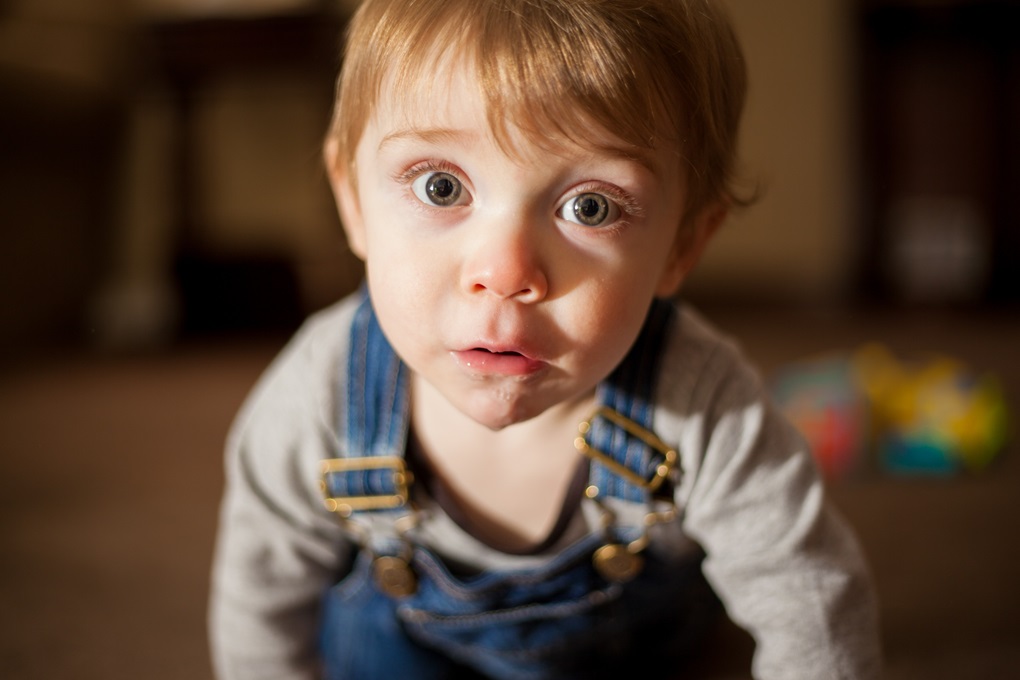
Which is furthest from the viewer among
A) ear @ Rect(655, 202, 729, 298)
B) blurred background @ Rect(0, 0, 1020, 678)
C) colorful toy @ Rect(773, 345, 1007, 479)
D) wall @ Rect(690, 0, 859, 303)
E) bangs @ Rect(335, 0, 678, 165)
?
wall @ Rect(690, 0, 859, 303)

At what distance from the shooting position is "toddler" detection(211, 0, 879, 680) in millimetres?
476

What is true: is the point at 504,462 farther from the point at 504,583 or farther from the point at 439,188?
the point at 439,188

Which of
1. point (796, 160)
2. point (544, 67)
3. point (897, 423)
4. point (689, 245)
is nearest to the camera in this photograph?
point (544, 67)

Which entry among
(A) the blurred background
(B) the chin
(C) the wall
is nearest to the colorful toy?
(A) the blurred background

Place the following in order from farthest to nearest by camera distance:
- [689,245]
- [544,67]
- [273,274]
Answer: [273,274] < [689,245] < [544,67]

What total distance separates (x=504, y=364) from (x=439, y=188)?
0.32 feet

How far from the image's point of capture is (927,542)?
934mm

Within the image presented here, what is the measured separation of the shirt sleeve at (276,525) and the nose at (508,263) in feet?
0.70

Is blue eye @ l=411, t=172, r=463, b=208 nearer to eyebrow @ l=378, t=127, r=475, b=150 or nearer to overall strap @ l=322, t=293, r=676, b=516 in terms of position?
eyebrow @ l=378, t=127, r=475, b=150

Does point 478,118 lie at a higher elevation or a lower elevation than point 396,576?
higher

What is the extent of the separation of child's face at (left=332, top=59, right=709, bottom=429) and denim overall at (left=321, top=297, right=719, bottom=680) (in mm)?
93

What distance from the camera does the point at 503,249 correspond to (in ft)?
1.54

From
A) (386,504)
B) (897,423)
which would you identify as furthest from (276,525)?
(897,423)

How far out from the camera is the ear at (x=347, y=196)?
584mm
